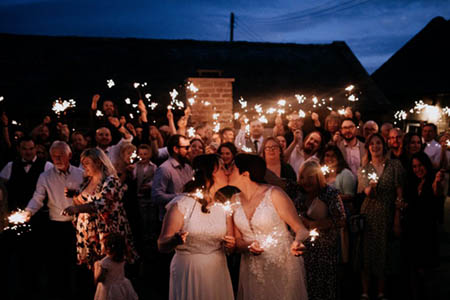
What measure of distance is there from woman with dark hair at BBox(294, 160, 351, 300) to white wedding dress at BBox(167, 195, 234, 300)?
1229 mm

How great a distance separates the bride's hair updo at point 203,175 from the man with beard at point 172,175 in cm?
216

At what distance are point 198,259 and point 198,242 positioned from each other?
0.50 feet

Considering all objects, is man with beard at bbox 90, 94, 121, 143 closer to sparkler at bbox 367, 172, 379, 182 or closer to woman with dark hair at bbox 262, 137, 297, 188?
woman with dark hair at bbox 262, 137, 297, 188

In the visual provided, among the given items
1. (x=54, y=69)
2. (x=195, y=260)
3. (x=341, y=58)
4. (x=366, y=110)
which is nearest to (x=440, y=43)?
(x=341, y=58)

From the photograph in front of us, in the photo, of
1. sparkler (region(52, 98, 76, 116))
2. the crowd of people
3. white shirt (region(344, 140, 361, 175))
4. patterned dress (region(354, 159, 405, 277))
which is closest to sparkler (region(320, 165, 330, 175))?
the crowd of people

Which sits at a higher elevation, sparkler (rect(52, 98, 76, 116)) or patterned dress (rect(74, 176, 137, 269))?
sparkler (rect(52, 98, 76, 116))

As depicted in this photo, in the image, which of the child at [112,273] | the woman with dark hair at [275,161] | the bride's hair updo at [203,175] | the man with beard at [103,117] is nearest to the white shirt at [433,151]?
the woman with dark hair at [275,161]

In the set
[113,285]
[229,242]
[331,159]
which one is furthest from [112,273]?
[331,159]

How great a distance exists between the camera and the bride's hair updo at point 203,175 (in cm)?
357

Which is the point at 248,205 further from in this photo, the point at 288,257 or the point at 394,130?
the point at 394,130

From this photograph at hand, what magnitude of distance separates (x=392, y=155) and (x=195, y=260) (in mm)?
5031

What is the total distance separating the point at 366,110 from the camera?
1677 cm

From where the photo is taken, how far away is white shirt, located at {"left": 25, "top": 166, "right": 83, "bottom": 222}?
17.9 ft

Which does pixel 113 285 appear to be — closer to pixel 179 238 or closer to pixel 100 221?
pixel 100 221
